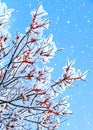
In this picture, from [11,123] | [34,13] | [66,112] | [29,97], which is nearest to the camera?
[34,13]

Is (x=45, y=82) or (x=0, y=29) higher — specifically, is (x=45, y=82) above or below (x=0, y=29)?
below

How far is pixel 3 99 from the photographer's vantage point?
12.2ft

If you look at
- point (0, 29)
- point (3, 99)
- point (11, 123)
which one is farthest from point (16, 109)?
point (0, 29)

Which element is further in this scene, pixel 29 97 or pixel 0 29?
pixel 29 97

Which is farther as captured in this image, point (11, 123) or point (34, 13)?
point (11, 123)

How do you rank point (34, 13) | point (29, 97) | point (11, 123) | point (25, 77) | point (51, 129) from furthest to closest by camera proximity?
point (51, 129), point (11, 123), point (29, 97), point (25, 77), point (34, 13)

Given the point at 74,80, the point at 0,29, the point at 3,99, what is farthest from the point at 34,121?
the point at 0,29

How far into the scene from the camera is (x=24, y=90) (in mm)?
3467

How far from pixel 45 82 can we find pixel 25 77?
0.34 meters

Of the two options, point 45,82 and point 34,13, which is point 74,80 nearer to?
point 45,82

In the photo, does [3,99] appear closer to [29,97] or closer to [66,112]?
[29,97]

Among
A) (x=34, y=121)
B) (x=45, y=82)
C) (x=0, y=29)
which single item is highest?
(x=0, y=29)

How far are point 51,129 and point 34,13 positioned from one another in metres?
2.44

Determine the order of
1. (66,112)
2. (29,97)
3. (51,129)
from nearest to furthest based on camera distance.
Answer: (29,97) → (66,112) → (51,129)
